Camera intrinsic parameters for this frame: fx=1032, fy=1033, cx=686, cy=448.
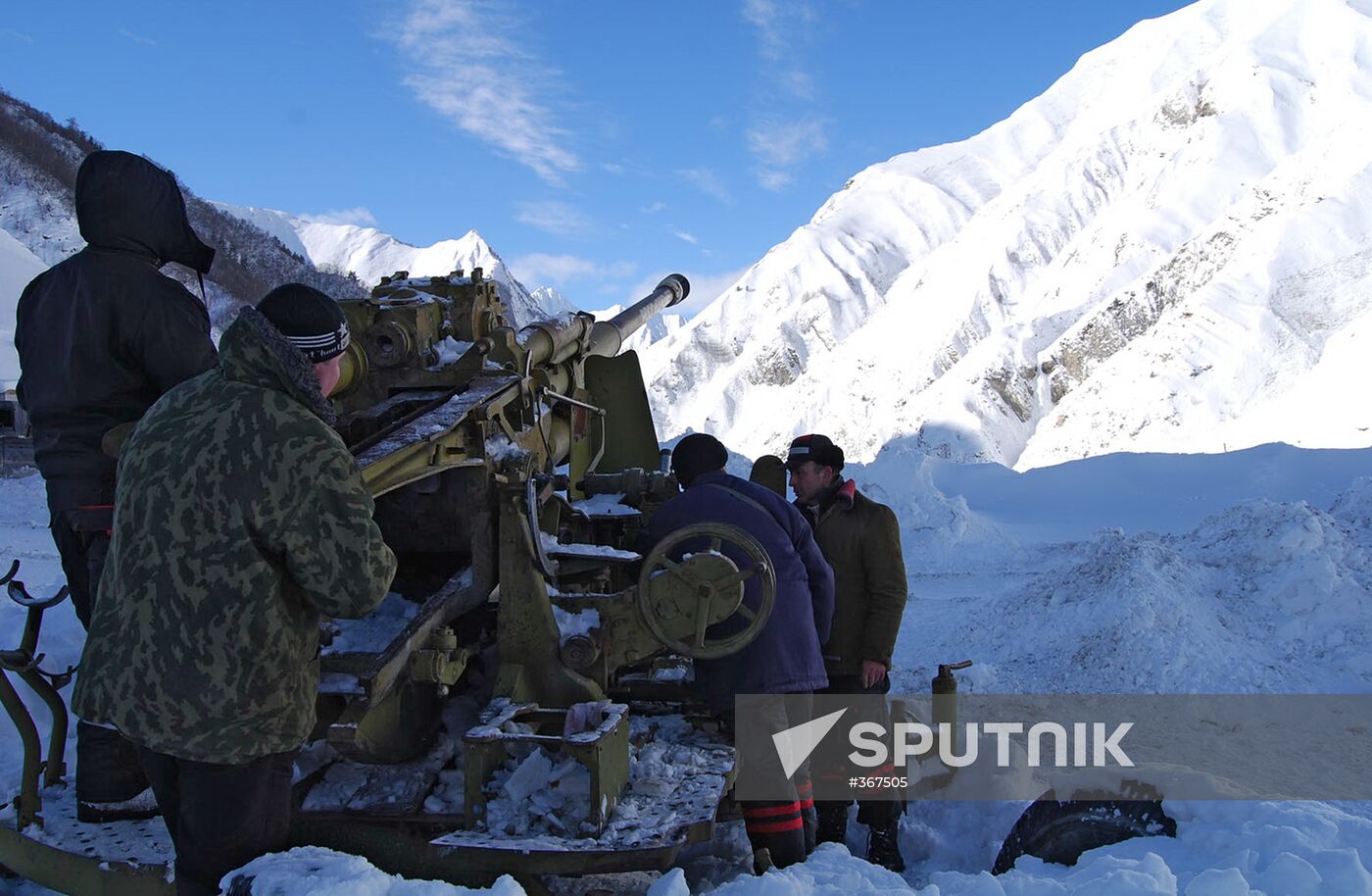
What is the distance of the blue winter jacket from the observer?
11.8 ft

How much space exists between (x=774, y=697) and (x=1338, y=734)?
→ 5.09m

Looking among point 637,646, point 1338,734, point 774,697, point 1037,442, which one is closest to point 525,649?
point 637,646

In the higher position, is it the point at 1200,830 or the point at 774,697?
the point at 774,697

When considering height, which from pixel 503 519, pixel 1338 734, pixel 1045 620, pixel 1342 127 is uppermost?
pixel 1342 127

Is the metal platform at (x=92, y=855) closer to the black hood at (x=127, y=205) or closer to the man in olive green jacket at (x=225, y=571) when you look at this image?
the man in olive green jacket at (x=225, y=571)

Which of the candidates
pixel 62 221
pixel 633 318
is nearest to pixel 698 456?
pixel 633 318

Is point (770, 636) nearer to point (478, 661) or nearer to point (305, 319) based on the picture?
point (478, 661)

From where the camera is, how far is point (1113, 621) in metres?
8.22

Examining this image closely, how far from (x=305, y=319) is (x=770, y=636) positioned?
6.42 ft

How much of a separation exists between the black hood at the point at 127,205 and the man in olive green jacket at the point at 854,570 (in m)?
2.53

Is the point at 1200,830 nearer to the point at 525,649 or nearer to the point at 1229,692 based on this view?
the point at 525,649

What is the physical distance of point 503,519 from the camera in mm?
3547

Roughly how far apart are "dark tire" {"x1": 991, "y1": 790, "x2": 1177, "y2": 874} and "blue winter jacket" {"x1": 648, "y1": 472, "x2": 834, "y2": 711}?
0.87 m

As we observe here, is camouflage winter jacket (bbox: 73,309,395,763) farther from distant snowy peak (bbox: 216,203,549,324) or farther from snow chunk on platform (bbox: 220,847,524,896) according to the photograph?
distant snowy peak (bbox: 216,203,549,324)
